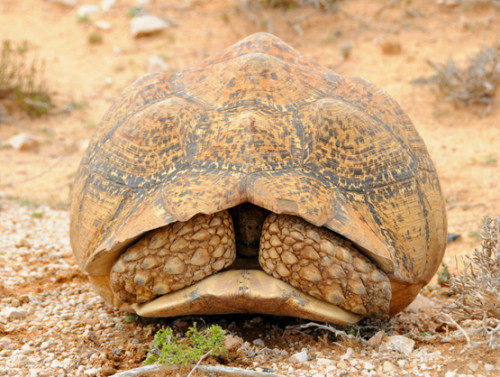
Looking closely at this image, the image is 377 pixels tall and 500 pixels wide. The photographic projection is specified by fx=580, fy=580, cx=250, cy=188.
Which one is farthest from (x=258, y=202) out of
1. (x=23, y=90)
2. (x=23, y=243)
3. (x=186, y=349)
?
(x=23, y=90)

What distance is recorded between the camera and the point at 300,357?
2.49 m

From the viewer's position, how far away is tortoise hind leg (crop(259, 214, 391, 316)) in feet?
8.29

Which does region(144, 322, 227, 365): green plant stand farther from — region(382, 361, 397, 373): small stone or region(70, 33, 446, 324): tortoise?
region(382, 361, 397, 373): small stone

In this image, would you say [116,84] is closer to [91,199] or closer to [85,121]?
[85,121]

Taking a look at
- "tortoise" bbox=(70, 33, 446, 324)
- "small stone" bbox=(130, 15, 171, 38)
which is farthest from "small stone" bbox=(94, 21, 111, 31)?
"tortoise" bbox=(70, 33, 446, 324)

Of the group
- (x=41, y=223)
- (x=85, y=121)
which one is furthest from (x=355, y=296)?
(x=85, y=121)

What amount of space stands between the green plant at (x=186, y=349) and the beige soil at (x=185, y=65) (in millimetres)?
170

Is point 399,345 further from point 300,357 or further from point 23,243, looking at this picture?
Answer: point 23,243

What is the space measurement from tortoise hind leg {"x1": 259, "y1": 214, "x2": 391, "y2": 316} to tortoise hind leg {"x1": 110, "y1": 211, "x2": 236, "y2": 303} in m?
0.22

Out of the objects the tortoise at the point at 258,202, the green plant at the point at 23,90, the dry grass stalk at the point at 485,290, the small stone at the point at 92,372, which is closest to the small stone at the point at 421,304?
the tortoise at the point at 258,202

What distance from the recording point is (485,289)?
7.91ft

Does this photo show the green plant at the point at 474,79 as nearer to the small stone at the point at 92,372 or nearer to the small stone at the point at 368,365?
the small stone at the point at 368,365

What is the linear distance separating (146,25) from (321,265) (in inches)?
342

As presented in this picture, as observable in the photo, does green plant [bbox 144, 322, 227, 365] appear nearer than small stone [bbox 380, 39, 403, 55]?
Yes
